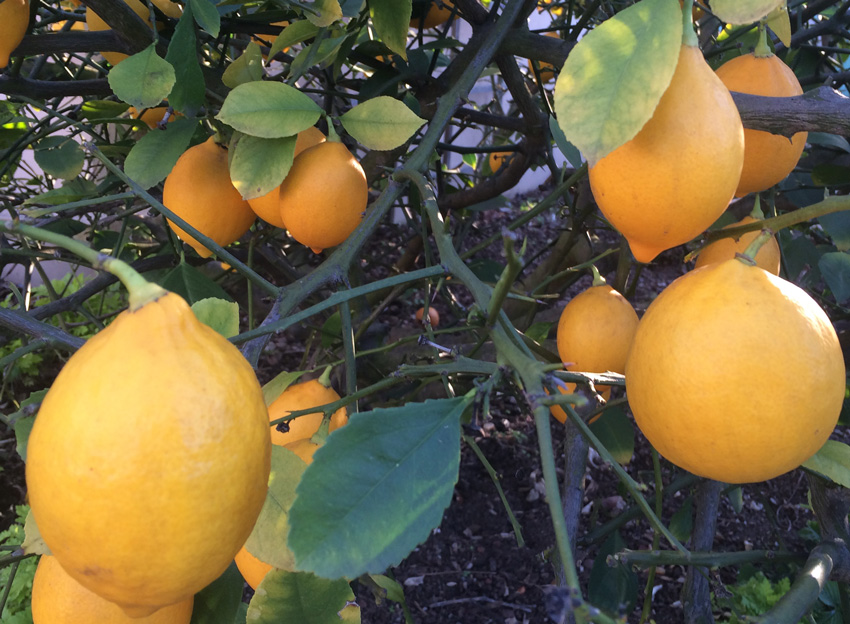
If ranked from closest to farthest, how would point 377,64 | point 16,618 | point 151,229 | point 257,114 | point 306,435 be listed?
point 257,114, point 306,435, point 377,64, point 16,618, point 151,229

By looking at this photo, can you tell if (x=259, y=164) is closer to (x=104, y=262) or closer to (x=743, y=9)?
(x=104, y=262)

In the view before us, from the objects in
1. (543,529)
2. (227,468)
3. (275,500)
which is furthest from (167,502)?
(543,529)

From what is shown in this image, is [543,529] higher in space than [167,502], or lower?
lower

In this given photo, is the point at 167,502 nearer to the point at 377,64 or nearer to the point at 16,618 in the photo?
the point at 377,64

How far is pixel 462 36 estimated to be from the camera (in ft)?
11.3

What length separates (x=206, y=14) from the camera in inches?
29.5

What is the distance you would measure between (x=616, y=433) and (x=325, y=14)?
31.8 inches

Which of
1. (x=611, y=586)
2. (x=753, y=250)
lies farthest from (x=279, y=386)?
(x=611, y=586)

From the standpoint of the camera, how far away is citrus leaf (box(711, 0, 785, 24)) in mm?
449

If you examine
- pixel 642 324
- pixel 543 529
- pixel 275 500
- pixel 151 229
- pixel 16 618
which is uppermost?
pixel 642 324

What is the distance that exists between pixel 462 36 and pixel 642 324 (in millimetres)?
3251

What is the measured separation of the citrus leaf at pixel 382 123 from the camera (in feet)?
2.40

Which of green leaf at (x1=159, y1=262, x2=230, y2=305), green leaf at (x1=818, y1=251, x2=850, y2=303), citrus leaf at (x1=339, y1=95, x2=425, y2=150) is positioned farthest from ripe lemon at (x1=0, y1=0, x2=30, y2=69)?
green leaf at (x1=818, y1=251, x2=850, y2=303)

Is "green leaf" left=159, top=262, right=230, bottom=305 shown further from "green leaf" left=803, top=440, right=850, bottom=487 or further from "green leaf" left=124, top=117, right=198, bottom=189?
"green leaf" left=803, top=440, right=850, bottom=487
